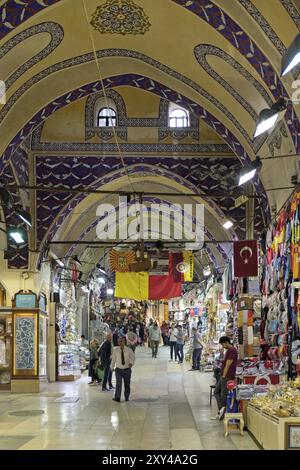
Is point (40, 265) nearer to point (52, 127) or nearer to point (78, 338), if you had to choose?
point (52, 127)

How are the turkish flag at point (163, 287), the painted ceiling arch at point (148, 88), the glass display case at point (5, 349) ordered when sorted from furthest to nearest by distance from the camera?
the turkish flag at point (163, 287) → the glass display case at point (5, 349) → the painted ceiling arch at point (148, 88)

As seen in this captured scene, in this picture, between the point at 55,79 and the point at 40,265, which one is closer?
the point at 55,79

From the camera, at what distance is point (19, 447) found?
291 inches

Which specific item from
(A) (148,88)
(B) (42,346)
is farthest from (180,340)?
(A) (148,88)

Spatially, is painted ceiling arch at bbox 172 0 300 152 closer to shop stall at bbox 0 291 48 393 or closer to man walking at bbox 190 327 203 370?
shop stall at bbox 0 291 48 393

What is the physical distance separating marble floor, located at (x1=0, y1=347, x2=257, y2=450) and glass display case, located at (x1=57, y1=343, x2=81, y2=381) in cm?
151

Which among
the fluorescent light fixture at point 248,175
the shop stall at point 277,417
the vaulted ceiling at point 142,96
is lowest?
the shop stall at point 277,417

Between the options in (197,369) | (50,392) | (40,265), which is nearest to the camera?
(50,392)

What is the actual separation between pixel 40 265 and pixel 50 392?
3.00 m

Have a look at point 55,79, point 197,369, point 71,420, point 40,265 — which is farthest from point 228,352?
point 197,369

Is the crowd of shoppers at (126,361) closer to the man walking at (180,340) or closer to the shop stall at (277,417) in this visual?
the man walking at (180,340)

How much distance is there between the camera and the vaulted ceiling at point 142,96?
9281 mm

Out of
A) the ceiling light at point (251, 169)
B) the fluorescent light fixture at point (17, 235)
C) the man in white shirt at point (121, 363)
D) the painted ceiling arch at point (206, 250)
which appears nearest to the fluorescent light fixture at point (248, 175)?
the ceiling light at point (251, 169)

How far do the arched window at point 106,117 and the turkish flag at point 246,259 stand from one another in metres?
4.12
